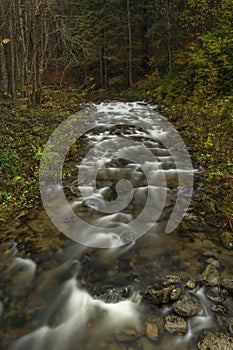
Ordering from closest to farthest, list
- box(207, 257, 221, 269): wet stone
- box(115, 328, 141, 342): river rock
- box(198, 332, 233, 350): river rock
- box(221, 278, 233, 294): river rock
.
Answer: box(198, 332, 233, 350): river rock < box(115, 328, 141, 342): river rock < box(221, 278, 233, 294): river rock < box(207, 257, 221, 269): wet stone

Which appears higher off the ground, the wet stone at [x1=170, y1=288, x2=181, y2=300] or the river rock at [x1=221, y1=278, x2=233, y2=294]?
the wet stone at [x1=170, y1=288, x2=181, y2=300]

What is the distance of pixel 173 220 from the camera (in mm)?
5547

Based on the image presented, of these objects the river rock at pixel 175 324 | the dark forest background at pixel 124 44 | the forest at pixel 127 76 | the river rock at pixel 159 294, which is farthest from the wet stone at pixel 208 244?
the dark forest background at pixel 124 44

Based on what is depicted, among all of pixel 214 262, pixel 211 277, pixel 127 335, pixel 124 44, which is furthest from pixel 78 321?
pixel 124 44

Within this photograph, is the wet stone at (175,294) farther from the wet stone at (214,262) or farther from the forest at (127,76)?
the forest at (127,76)

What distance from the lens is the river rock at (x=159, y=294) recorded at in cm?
374

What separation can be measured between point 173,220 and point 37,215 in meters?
2.64

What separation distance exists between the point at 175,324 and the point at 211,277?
926 mm

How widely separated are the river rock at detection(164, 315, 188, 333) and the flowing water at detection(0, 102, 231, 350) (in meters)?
0.05

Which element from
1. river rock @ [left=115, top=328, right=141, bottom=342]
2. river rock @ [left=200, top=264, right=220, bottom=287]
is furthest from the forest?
river rock @ [left=115, top=328, right=141, bottom=342]

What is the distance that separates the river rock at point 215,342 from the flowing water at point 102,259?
101 mm

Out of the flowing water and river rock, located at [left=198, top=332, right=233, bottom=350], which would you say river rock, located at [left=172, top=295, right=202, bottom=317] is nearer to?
the flowing water

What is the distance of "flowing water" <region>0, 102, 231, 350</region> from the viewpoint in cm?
344

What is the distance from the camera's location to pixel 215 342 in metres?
3.21
